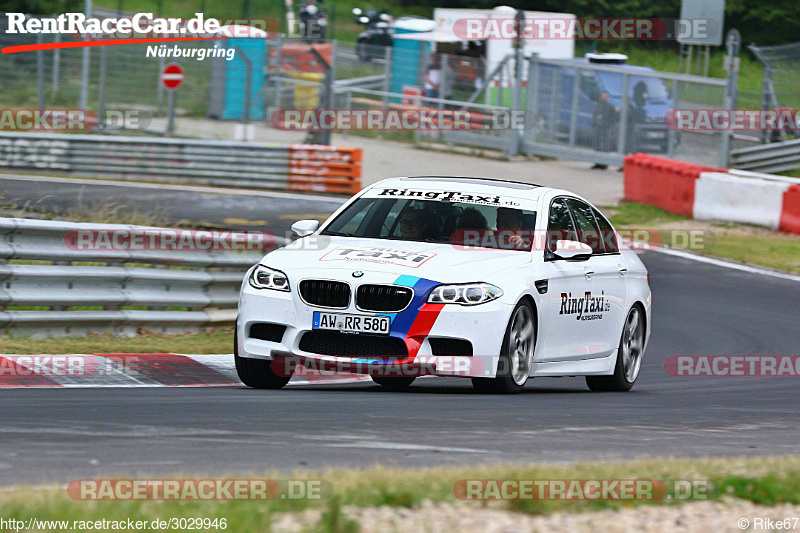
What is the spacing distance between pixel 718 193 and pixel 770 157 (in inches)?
170

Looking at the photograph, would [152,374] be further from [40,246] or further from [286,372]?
[40,246]

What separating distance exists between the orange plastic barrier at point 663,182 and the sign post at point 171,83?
33.1 ft

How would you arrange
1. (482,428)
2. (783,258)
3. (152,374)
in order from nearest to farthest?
1. (482,428)
2. (152,374)
3. (783,258)

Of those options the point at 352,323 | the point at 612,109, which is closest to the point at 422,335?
the point at 352,323

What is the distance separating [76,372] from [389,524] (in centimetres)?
502

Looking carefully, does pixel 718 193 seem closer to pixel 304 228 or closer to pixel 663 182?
pixel 663 182

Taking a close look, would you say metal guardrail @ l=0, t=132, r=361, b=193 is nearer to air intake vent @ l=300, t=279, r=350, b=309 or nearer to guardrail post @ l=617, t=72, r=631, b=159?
guardrail post @ l=617, t=72, r=631, b=159

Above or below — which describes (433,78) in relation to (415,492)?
above

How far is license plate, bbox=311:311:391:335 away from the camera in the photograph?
27.2ft

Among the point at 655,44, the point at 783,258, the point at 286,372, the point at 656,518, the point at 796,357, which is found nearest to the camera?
the point at 656,518

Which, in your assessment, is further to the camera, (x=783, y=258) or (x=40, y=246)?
(x=783, y=258)

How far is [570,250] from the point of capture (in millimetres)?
9375

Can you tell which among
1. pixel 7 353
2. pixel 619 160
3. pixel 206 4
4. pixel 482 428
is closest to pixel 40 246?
pixel 7 353

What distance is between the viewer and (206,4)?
5697 centimetres
